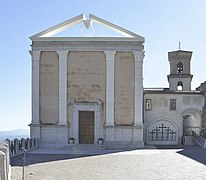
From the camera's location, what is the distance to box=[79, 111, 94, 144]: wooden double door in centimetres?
2450

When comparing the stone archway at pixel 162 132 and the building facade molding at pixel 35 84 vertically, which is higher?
the building facade molding at pixel 35 84

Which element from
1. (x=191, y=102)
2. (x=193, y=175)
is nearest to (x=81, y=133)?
(x=191, y=102)

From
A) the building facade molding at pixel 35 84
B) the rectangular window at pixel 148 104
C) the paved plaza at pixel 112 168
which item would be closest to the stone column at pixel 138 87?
the rectangular window at pixel 148 104

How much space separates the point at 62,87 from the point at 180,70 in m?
18.2

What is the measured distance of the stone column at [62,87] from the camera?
24.2 metres

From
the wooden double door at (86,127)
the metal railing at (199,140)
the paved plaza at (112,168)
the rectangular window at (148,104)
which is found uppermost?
the rectangular window at (148,104)

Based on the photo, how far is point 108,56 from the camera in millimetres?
24500

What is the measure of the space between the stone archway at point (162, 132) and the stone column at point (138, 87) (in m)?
4.26

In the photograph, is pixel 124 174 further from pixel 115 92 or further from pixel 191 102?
pixel 191 102

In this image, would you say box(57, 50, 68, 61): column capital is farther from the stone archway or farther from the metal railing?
the metal railing

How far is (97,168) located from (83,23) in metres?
14.4

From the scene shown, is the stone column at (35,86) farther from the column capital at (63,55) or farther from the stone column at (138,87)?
the stone column at (138,87)

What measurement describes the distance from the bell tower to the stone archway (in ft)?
31.6

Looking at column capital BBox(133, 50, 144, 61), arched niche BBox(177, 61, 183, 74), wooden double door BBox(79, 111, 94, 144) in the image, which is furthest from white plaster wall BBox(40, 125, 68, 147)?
arched niche BBox(177, 61, 183, 74)
